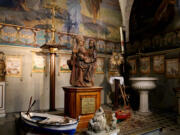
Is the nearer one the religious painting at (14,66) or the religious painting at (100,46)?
the religious painting at (14,66)

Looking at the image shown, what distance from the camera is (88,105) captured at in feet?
14.5

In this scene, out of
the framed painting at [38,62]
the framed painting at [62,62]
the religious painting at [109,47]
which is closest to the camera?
the framed painting at [38,62]

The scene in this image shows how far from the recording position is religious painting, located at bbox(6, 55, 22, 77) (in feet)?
19.9

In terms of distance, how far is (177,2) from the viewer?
6.25 metres

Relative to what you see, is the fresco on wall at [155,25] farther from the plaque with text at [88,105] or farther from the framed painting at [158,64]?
the plaque with text at [88,105]

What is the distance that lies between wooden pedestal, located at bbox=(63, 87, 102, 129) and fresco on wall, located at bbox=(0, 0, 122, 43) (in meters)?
3.81

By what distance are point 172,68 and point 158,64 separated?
0.75 metres

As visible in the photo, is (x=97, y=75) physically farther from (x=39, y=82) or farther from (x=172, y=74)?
(x=172, y=74)

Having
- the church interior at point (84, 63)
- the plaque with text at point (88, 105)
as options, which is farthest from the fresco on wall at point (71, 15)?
the plaque with text at point (88, 105)

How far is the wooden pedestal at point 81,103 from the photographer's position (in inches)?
169

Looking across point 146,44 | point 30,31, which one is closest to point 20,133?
point 30,31

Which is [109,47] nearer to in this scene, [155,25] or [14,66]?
[155,25]

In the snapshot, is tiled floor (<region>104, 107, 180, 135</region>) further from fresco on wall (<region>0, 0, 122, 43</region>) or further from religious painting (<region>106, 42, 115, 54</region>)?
fresco on wall (<region>0, 0, 122, 43</region>)

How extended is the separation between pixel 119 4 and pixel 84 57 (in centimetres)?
583
